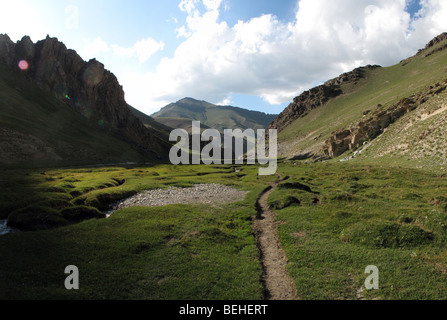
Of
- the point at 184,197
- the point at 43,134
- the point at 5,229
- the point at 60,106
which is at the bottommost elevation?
the point at 5,229

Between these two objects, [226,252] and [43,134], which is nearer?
[226,252]

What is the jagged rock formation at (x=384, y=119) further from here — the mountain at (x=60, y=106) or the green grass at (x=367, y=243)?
the mountain at (x=60, y=106)

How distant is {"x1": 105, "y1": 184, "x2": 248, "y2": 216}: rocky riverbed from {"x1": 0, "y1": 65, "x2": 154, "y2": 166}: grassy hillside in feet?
227

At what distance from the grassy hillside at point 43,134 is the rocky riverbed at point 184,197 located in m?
69.3

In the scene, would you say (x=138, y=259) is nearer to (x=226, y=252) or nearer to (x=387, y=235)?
(x=226, y=252)

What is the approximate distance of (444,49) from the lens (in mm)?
195250

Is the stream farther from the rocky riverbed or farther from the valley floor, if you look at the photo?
the rocky riverbed

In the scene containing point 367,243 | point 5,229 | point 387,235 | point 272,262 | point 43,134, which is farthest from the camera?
point 43,134

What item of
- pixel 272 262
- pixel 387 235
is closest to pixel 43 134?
pixel 272 262

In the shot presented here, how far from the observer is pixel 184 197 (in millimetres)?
41469

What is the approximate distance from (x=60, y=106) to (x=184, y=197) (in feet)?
497
